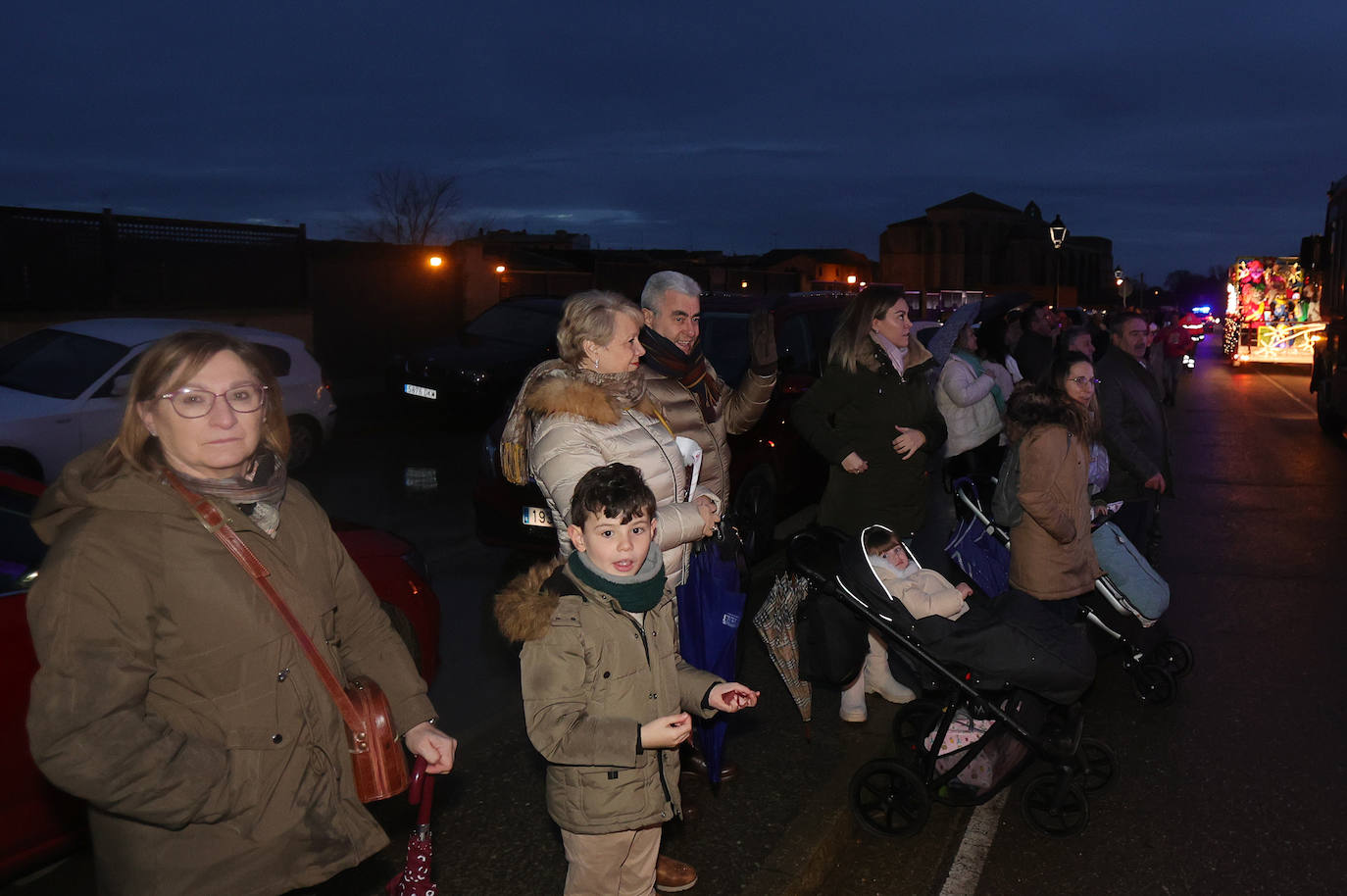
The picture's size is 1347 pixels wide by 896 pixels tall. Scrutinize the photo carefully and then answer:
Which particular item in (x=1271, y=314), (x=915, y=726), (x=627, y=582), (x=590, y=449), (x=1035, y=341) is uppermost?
(x=1271, y=314)

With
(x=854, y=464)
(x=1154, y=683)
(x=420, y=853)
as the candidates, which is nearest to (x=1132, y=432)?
(x=1154, y=683)

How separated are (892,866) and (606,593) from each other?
195 centimetres

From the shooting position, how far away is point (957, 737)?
4246 mm

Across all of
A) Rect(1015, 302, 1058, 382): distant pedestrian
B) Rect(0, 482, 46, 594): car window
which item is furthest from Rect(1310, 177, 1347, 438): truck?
Rect(0, 482, 46, 594): car window

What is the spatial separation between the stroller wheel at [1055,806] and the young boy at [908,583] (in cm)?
72

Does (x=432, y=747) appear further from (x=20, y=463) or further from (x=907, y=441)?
(x=20, y=463)

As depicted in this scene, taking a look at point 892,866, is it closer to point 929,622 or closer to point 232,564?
point 929,622

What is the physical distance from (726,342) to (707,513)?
557 centimetres

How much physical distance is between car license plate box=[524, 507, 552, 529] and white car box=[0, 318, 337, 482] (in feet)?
9.66

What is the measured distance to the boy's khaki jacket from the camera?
Result: 283 centimetres

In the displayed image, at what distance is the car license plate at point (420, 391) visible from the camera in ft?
51.8

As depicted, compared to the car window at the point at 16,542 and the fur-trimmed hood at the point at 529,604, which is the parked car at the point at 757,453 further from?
the fur-trimmed hood at the point at 529,604

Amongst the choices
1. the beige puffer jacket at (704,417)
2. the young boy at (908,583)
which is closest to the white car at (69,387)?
the beige puffer jacket at (704,417)

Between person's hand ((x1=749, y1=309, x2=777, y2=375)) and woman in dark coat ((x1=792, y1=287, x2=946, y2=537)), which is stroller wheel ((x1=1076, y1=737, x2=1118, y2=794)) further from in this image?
person's hand ((x1=749, y1=309, x2=777, y2=375))
